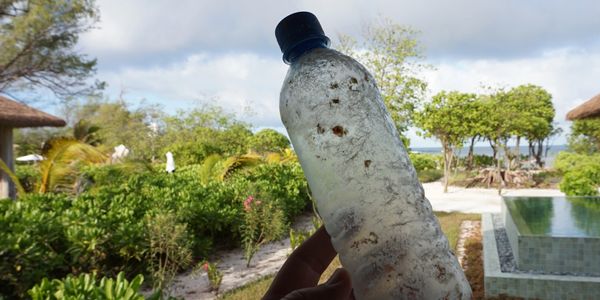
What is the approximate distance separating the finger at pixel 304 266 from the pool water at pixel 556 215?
204 inches

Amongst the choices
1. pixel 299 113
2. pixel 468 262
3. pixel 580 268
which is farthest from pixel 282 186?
pixel 299 113

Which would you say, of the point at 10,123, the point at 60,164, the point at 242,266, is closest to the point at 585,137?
the point at 242,266

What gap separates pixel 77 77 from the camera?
16203 mm

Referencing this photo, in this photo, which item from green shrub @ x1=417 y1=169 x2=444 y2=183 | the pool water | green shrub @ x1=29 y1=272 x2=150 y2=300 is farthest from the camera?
green shrub @ x1=417 y1=169 x2=444 y2=183

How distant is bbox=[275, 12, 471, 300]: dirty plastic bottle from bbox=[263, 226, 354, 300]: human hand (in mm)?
65

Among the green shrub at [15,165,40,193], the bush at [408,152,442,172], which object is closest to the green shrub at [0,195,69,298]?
the green shrub at [15,165,40,193]

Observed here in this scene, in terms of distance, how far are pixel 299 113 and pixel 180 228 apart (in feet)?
14.3

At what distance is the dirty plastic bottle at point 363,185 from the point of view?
3.44ft

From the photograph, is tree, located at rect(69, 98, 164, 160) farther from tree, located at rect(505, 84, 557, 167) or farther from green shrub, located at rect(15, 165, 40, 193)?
tree, located at rect(505, 84, 557, 167)

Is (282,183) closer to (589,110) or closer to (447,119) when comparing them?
(447,119)

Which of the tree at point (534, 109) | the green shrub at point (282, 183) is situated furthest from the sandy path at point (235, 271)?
the tree at point (534, 109)

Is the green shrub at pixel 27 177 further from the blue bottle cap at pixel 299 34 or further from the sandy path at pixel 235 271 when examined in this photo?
the blue bottle cap at pixel 299 34

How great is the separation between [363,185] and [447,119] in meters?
16.0

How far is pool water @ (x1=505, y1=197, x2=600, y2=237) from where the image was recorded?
6.06 metres
